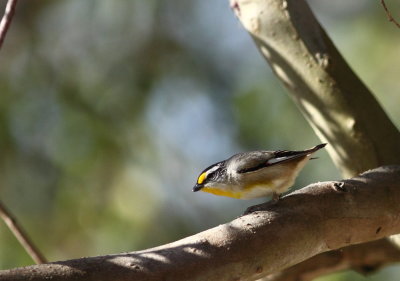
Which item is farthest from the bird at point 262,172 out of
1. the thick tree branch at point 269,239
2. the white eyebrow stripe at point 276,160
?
the thick tree branch at point 269,239

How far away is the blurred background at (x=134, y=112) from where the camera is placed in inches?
215

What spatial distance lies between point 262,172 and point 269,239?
787 mm

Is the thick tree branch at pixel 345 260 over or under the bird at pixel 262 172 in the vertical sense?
under

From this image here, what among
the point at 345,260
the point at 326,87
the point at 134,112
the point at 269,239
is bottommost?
the point at 345,260

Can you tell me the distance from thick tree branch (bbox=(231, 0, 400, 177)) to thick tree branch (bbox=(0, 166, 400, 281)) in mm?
302

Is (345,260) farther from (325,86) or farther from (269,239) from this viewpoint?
(269,239)

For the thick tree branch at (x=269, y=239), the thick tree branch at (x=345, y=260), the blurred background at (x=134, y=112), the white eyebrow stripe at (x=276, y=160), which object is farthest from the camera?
the blurred background at (x=134, y=112)

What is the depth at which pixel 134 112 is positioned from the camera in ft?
19.5

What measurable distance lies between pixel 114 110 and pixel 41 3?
1.34 metres

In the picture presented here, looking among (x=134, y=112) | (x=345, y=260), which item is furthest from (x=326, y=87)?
(x=134, y=112)

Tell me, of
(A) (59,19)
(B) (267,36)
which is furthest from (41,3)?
(B) (267,36)

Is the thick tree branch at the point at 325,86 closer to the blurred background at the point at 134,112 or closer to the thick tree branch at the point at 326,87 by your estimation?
the thick tree branch at the point at 326,87

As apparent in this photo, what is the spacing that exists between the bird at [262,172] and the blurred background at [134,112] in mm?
2139

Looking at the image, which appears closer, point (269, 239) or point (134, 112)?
point (269, 239)
